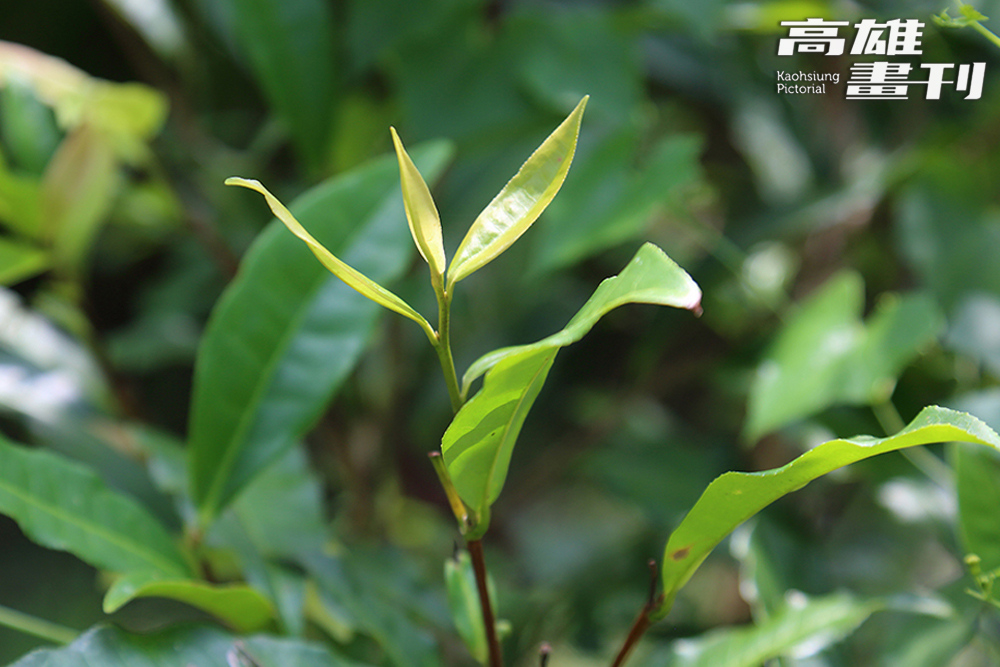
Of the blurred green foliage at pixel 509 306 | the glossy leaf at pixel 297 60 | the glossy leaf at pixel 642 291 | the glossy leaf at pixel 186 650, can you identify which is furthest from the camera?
the glossy leaf at pixel 297 60

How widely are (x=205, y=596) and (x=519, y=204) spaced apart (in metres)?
0.24

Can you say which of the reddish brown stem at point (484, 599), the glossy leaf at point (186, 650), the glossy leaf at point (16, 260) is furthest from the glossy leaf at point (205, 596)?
the glossy leaf at point (16, 260)

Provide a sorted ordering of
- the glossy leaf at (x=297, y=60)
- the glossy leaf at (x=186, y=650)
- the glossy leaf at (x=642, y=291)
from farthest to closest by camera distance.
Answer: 1. the glossy leaf at (x=297, y=60)
2. the glossy leaf at (x=186, y=650)
3. the glossy leaf at (x=642, y=291)

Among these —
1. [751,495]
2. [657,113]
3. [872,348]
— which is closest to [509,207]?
[751,495]

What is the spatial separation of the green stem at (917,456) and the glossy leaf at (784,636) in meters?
0.15

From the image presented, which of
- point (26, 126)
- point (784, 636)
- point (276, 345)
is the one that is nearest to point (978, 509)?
point (784, 636)

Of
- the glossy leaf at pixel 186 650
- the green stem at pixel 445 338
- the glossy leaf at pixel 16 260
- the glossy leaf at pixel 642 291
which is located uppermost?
the glossy leaf at pixel 642 291

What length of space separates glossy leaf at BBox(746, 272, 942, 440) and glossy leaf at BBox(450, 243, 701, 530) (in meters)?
0.26

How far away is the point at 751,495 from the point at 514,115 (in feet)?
1.42

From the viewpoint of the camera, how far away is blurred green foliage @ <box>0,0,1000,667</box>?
15.9 inches

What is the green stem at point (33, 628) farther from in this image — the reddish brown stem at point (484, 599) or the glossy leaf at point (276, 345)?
the reddish brown stem at point (484, 599)

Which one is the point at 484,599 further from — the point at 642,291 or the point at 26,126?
the point at 26,126

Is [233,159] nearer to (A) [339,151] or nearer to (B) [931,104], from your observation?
(A) [339,151]

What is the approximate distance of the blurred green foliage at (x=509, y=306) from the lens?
1.33 ft
